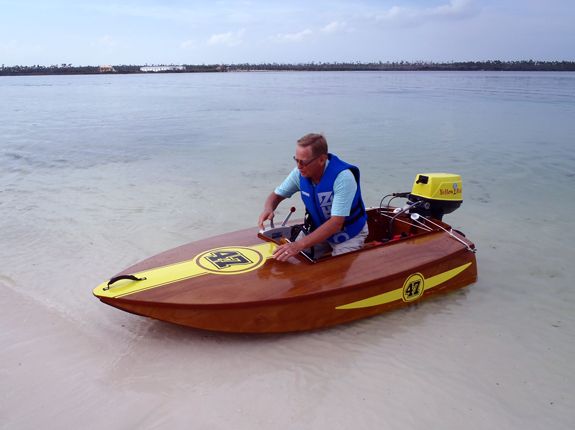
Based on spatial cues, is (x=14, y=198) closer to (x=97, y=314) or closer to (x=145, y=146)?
(x=97, y=314)

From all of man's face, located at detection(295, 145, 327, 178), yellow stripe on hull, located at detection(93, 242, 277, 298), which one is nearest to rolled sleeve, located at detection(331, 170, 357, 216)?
man's face, located at detection(295, 145, 327, 178)

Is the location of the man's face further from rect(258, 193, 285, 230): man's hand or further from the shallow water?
the shallow water

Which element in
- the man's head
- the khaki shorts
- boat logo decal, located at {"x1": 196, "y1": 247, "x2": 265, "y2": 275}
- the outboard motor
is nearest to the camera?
the man's head

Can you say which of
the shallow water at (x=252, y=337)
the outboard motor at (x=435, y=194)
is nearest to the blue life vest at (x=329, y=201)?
the shallow water at (x=252, y=337)

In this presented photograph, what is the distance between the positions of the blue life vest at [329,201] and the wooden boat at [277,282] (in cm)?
20

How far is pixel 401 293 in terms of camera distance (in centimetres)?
400

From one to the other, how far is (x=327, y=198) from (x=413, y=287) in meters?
1.11

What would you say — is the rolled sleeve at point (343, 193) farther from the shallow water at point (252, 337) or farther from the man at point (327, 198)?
the shallow water at point (252, 337)

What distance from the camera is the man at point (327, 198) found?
360cm

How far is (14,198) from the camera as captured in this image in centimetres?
731

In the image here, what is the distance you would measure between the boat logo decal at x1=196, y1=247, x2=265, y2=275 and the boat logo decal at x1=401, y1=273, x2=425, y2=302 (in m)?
1.25

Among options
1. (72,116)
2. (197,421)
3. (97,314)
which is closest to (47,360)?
(97,314)

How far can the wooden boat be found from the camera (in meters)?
3.32

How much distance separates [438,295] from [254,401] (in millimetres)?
2255
